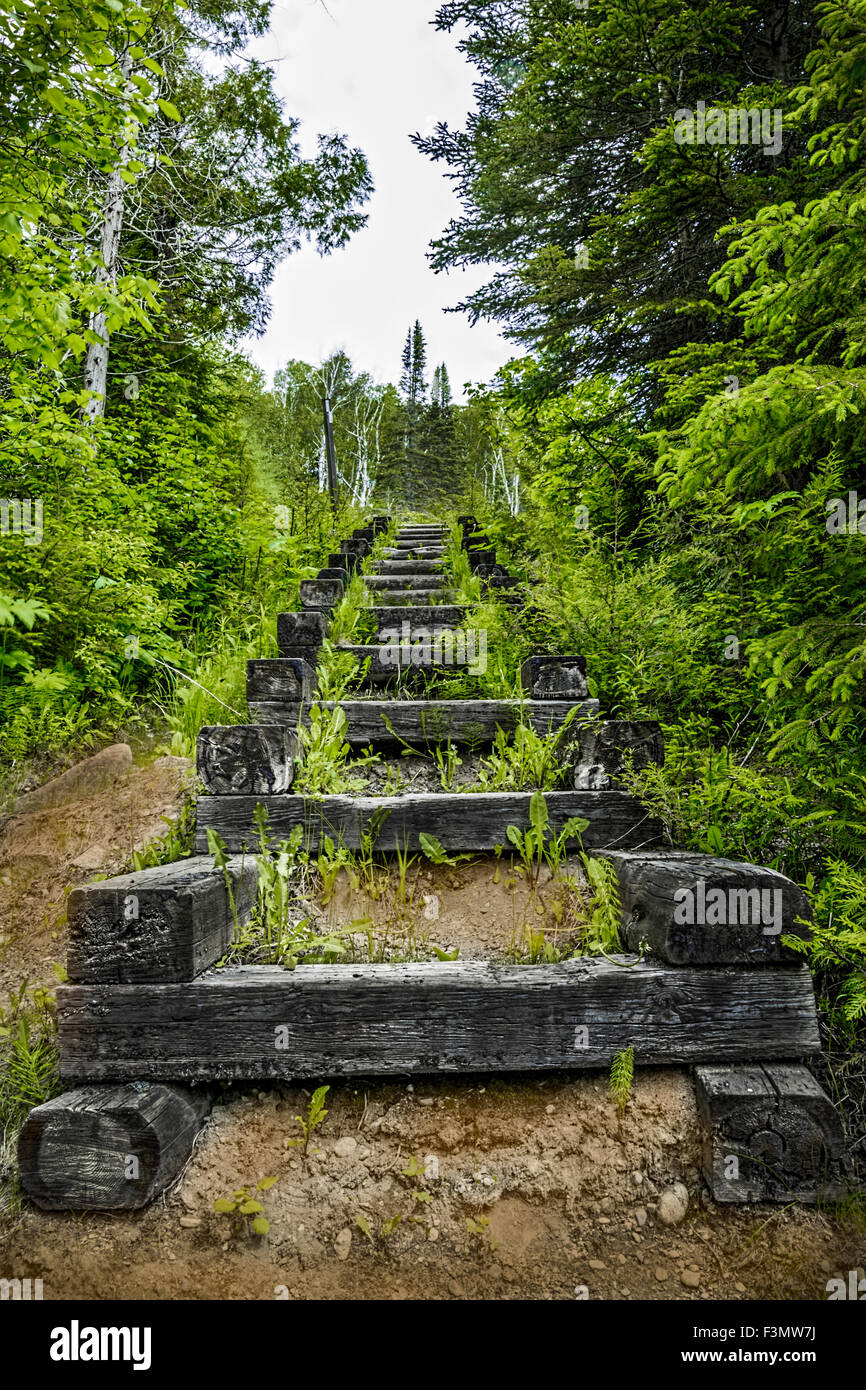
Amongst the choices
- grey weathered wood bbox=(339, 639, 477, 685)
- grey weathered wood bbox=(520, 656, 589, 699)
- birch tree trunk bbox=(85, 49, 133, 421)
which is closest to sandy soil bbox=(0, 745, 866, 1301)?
grey weathered wood bbox=(520, 656, 589, 699)

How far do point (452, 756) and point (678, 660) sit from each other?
1377 millimetres

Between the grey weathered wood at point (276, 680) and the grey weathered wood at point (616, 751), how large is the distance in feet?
5.11

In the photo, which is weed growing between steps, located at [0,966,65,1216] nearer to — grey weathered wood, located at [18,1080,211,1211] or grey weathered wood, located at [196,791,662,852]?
grey weathered wood, located at [18,1080,211,1211]

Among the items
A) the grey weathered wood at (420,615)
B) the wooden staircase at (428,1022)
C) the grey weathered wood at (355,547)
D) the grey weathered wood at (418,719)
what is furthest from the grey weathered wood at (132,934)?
the grey weathered wood at (355,547)

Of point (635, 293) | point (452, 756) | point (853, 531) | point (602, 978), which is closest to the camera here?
point (602, 978)

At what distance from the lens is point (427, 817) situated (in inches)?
106

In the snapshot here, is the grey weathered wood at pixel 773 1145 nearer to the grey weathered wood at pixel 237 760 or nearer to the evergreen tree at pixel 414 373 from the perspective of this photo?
the grey weathered wood at pixel 237 760

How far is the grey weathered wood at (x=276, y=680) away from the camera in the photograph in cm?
333

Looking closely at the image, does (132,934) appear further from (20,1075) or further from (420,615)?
(420,615)

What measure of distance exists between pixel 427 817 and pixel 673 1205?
1.49 meters

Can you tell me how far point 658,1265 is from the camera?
5.37 ft

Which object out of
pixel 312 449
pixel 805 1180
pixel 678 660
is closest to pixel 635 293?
pixel 678 660

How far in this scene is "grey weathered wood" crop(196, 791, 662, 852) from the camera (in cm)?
264
